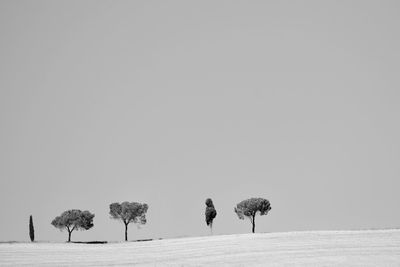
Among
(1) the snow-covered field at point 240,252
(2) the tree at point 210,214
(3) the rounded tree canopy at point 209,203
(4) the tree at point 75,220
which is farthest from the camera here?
(4) the tree at point 75,220

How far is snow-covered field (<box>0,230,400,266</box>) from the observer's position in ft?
152

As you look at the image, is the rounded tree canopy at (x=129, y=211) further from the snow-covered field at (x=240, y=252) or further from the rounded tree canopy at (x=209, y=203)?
the snow-covered field at (x=240, y=252)

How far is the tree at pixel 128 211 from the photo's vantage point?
114062 millimetres

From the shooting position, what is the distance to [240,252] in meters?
51.4

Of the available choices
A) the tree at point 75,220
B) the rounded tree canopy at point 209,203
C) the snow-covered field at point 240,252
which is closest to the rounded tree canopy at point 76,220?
the tree at point 75,220

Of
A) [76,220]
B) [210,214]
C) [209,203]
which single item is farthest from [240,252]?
[76,220]

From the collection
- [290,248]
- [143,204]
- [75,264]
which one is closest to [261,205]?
[143,204]

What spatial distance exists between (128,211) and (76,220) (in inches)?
474

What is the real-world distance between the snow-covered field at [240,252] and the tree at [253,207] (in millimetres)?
47164

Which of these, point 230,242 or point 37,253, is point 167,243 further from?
point 37,253

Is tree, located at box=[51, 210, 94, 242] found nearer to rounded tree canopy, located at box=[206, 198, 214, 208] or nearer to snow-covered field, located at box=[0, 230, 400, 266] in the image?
rounded tree canopy, located at box=[206, 198, 214, 208]

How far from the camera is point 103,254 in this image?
55281 millimetres

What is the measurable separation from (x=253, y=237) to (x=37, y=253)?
2319 centimetres

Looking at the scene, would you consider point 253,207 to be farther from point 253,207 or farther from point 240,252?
point 240,252
